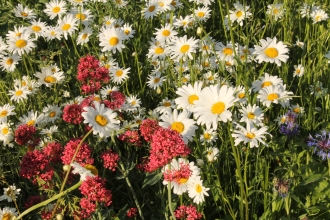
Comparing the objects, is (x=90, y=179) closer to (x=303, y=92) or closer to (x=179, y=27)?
(x=303, y=92)

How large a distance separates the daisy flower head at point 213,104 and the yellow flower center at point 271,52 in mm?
1018

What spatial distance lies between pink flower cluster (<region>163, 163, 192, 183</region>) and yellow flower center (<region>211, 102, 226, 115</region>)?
284mm

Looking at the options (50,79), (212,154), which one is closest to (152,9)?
(50,79)

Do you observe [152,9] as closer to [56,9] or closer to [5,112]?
[56,9]

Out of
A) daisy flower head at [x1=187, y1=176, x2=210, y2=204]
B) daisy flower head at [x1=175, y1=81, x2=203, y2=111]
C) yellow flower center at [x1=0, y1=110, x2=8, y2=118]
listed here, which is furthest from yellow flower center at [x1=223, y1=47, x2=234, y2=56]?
yellow flower center at [x1=0, y1=110, x2=8, y2=118]

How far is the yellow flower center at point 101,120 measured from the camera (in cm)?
190

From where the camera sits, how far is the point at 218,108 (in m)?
1.82

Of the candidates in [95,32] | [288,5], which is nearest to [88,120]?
[95,32]

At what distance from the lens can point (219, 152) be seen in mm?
2494

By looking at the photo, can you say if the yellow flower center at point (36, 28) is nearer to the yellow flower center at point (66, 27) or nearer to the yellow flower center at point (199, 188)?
the yellow flower center at point (66, 27)

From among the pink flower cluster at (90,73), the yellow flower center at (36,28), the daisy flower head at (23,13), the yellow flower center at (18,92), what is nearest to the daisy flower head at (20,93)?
the yellow flower center at (18,92)

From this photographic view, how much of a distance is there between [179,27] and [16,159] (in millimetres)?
2025

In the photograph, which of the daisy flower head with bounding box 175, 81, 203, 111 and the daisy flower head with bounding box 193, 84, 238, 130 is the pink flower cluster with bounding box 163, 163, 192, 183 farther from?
the daisy flower head with bounding box 175, 81, 203, 111

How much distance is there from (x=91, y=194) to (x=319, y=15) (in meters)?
2.98
